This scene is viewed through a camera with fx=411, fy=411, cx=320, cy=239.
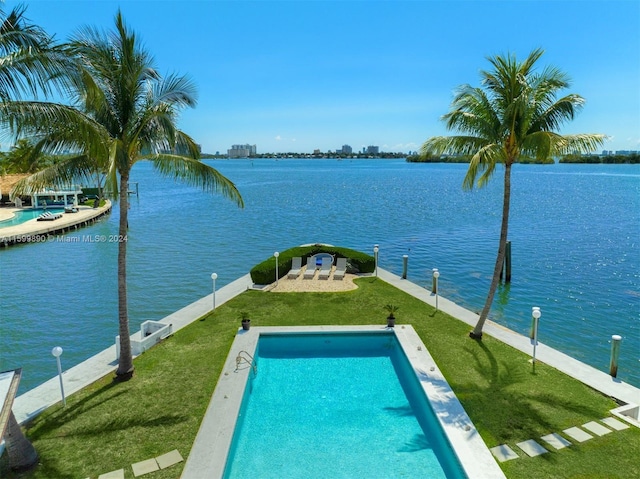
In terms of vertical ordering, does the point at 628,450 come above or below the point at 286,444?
above

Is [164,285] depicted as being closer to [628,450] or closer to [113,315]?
[113,315]

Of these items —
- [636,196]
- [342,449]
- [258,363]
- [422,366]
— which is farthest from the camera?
[636,196]

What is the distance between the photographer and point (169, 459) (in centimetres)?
767

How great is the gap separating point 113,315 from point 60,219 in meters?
30.4

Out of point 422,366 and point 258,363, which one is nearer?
point 422,366

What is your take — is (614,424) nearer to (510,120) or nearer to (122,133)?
(510,120)

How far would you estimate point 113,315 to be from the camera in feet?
56.3

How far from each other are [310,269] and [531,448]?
552 inches

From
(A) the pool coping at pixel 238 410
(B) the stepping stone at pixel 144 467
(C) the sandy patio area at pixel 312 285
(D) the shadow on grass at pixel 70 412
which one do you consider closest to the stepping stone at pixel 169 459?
(B) the stepping stone at pixel 144 467

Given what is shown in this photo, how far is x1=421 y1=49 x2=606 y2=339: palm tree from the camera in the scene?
1090cm

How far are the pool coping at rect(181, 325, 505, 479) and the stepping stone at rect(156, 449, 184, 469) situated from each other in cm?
21

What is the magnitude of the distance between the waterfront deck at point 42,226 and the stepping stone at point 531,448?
36547 mm

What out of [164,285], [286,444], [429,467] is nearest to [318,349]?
[286,444]

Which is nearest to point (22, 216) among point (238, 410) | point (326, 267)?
point (326, 267)
